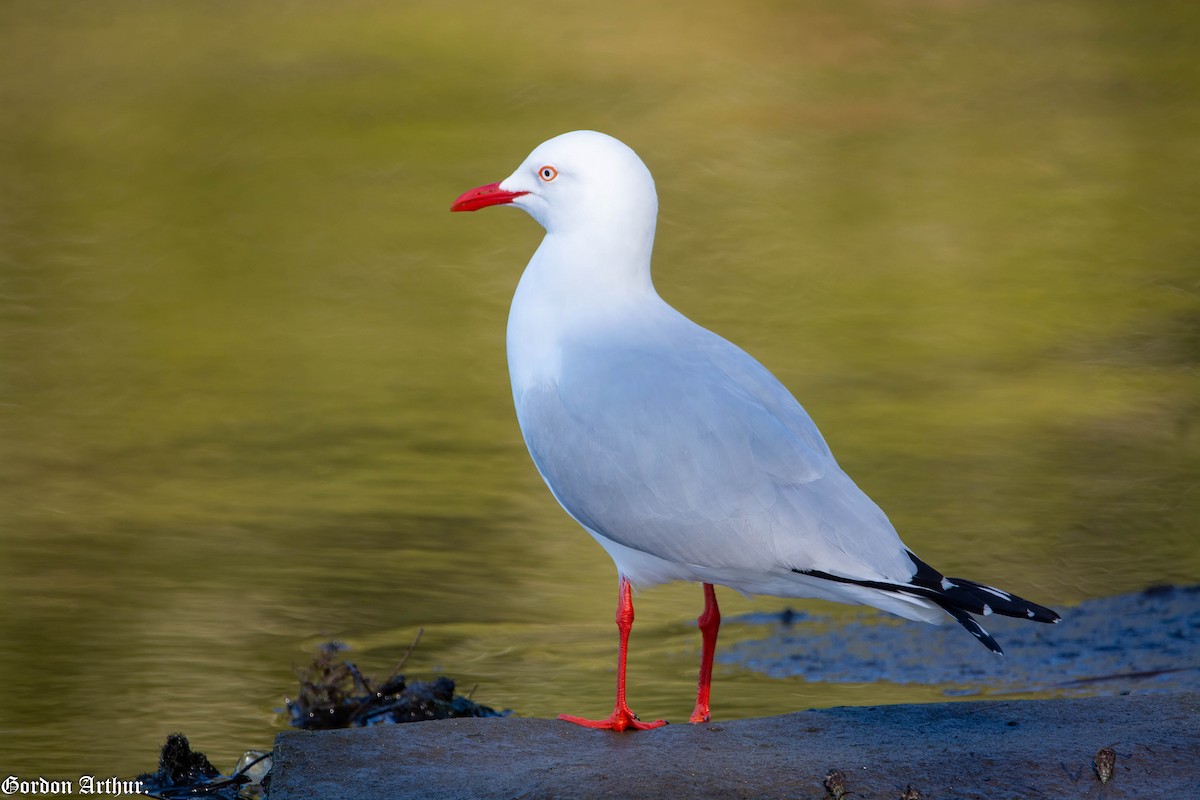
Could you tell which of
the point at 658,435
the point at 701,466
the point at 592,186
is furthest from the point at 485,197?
the point at 701,466

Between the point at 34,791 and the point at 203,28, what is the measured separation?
13.0 metres

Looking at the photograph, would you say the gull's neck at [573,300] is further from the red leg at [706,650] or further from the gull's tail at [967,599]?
the gull's tail at [967,599]

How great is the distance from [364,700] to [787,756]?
1529 mm

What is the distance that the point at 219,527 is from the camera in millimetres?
7109

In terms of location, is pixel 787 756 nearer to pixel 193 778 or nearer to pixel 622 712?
pixel 622 712

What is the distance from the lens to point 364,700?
5406 mm

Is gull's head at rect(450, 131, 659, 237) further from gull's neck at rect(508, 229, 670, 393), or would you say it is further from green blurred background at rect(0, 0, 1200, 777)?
green blurred background at rect(0, 0, 1200, 777)

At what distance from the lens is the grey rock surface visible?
4184 mm

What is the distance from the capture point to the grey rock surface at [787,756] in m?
4.18

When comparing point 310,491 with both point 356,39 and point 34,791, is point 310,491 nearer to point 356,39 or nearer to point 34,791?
point 34,791

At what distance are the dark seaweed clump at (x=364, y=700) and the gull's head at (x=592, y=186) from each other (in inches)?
53.4

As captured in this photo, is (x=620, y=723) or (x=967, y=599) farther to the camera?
(x=620, y=723)

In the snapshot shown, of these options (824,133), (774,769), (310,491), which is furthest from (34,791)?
(824,133)

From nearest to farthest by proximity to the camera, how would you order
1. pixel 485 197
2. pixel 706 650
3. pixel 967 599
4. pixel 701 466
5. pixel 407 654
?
pixel 967 599
pixel 701 466
pixel 706 650
pixel 407 654
pixel 485 197
